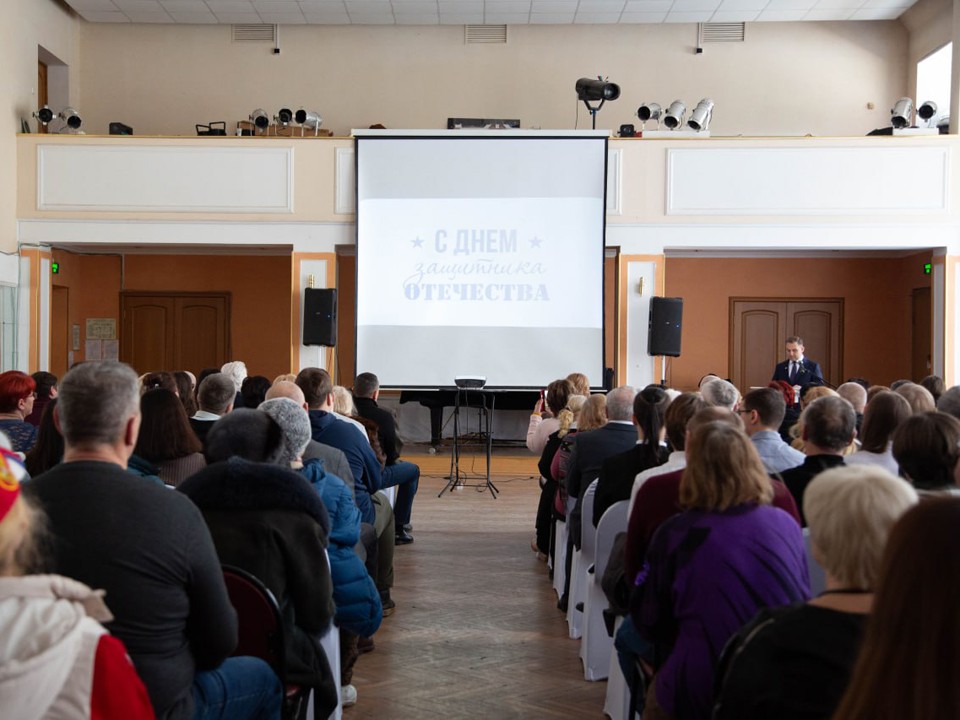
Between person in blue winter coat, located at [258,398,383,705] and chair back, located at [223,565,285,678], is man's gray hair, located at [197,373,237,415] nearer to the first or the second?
person in blue winter coat, located at [258,398,383,705]

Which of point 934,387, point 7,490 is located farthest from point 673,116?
point 7,490

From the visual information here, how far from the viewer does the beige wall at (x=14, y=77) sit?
10.2 meters

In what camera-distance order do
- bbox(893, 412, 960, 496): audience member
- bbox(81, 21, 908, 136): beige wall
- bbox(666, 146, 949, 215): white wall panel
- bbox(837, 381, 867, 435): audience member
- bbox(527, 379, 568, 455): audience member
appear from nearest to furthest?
bbox(893, 412, 960, 496): audience member, bbox(837, 381, 867, 435): audience member, bbox(527, 379, 568, 455): audience member, bbox(666, 146, 949, 215): white wall panel, bbox(81, 21, 908, 136): beige wall

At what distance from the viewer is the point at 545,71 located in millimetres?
12523

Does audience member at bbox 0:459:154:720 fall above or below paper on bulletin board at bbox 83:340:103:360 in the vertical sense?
below

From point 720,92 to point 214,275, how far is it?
715 cm

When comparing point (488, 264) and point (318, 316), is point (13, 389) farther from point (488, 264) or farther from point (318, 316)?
point (488, 264)

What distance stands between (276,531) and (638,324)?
321 inches

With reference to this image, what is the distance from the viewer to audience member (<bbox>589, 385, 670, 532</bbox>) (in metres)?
3.75

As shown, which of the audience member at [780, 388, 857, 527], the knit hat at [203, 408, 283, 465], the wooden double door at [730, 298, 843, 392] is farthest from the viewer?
the wooden double door at [730, 298, 843, 392]

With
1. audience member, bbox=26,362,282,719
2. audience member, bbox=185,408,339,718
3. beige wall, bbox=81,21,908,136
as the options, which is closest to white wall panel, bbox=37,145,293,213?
beige wall, bbox=81,21,908,136

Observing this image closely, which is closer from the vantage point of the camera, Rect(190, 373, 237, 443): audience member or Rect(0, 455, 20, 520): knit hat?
Rect(0, 455, 20, 520): knit hat

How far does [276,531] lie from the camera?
8.46 feet

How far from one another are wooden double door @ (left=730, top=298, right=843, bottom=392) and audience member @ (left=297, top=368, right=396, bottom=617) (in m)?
8.65
